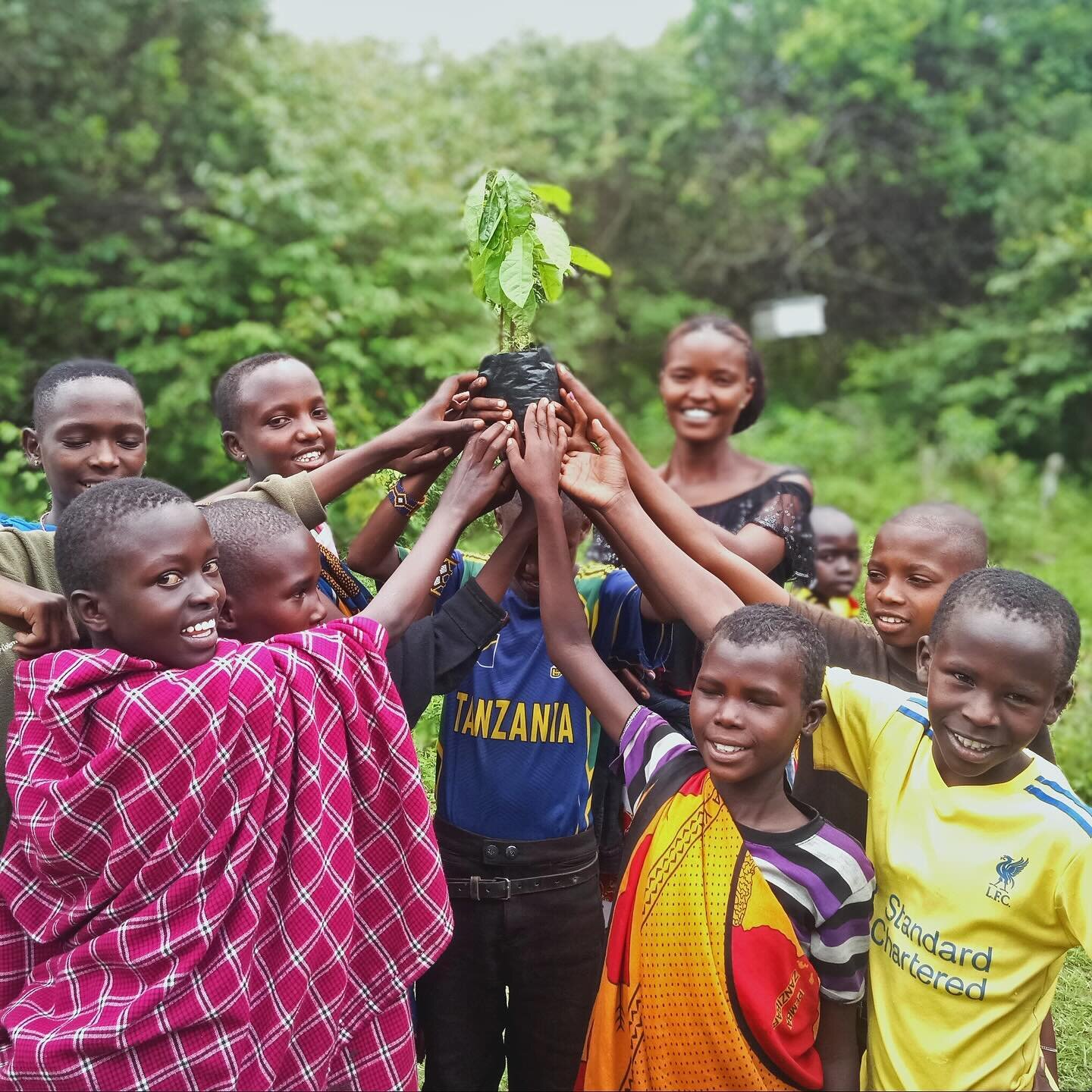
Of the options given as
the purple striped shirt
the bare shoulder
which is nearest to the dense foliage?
the bare shoulder

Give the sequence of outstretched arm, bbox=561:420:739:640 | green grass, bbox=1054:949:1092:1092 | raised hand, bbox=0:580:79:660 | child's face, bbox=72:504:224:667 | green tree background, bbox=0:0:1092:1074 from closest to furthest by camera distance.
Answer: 1. child's face, bbox=72:504:224:667
2. raised hand, bbox=0:580:79:660
3. outstretched arm, bbox=561:420:739:640
4. green grass, bbox=1054:949:1092:1092
5. green tree background, bbox=0:0:1092:1074

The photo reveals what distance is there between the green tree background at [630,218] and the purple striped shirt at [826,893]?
179 cm

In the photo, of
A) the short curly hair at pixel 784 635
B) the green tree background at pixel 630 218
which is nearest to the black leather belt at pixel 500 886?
the short curly hair at pixel 784 635

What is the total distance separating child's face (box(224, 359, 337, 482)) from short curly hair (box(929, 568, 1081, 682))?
5.34ft

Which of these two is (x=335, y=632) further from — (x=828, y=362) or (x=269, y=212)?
(x=828, y=362)

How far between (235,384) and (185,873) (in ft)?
4.94

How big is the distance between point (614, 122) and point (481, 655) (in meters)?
14.0

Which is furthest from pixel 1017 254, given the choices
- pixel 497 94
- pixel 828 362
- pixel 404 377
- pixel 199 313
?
pixel 199 313

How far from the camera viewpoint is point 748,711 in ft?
6.63

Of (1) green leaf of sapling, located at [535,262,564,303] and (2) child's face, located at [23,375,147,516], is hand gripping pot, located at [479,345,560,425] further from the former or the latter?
(2) child's face, located at [23,375,147,516]

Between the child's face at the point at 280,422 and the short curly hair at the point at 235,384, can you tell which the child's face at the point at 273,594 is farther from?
the short curly hair at the point at 235,384

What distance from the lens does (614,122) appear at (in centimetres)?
1509

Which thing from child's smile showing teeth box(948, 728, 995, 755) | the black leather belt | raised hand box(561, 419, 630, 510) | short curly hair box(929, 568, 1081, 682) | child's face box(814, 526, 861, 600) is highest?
raised hand box(561, 419, 630, 510)

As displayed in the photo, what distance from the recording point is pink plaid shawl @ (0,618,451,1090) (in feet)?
5.74
